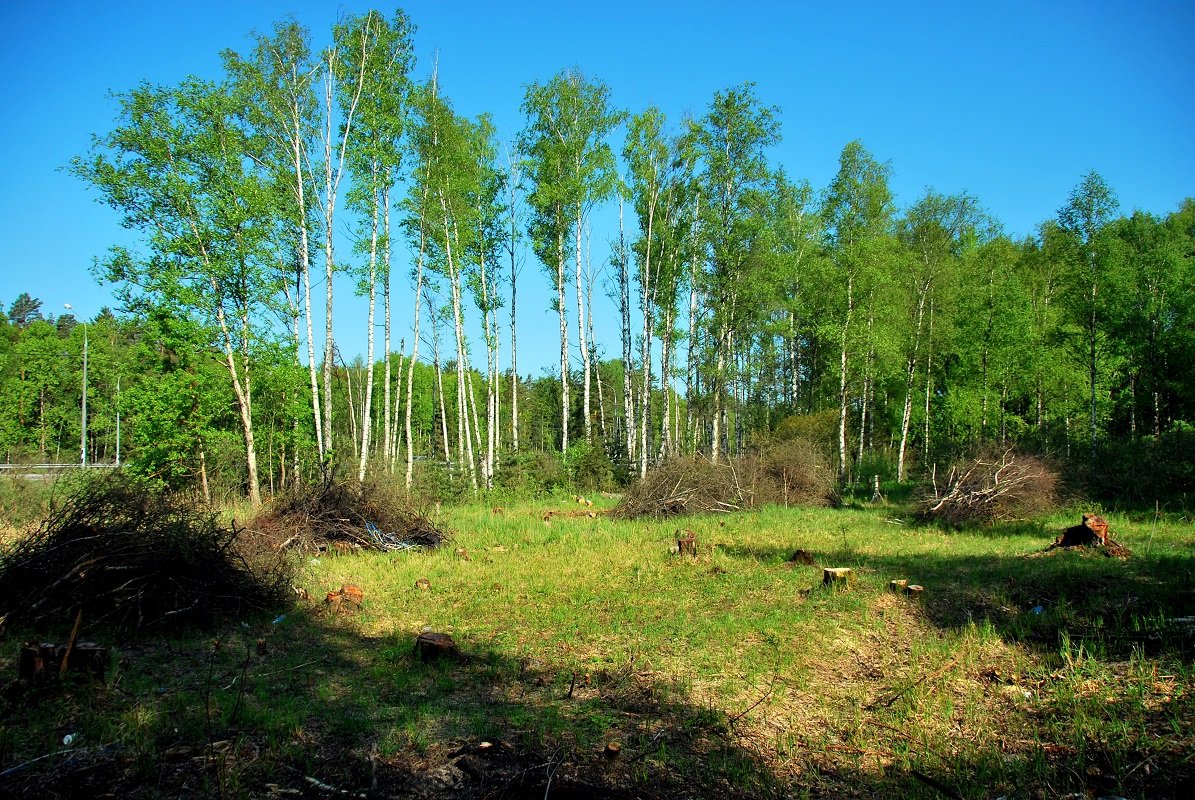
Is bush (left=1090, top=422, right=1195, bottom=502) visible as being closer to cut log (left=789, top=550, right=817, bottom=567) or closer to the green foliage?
cut log (left=789, top=550, right=817, bottom=567)

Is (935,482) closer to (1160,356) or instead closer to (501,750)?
(1160,356)

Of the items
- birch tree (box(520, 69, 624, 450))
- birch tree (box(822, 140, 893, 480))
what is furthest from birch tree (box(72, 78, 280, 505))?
birch tree (box(822, 140, 893, 480))

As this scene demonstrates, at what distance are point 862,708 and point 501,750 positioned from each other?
283 centimetres

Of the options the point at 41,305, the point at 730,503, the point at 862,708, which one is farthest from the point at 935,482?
the point at 41,305

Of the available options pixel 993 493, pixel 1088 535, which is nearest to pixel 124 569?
pixel 1088 535

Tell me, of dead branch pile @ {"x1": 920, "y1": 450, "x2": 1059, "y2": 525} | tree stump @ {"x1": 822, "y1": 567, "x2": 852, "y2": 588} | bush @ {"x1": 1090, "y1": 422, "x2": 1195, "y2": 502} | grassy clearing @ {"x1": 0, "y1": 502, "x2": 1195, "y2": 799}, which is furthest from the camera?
bush @ {"x1": 1090, "y1": 422, "x2": 1195, "y2": 502}

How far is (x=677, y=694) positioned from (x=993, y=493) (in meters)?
11.3

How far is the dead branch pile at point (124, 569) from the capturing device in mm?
5945

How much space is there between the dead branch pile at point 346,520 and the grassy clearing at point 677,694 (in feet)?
7.02

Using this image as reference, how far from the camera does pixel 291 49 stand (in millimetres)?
17719

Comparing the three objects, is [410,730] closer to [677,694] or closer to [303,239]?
[677,694]

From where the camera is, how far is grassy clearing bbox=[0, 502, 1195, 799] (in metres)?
3.66

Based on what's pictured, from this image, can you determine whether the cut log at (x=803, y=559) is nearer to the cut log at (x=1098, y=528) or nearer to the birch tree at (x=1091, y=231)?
the cut log at (x=1098, y=528)

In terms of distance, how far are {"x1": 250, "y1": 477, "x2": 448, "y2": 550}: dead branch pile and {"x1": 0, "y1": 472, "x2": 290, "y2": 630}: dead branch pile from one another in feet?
9.76
